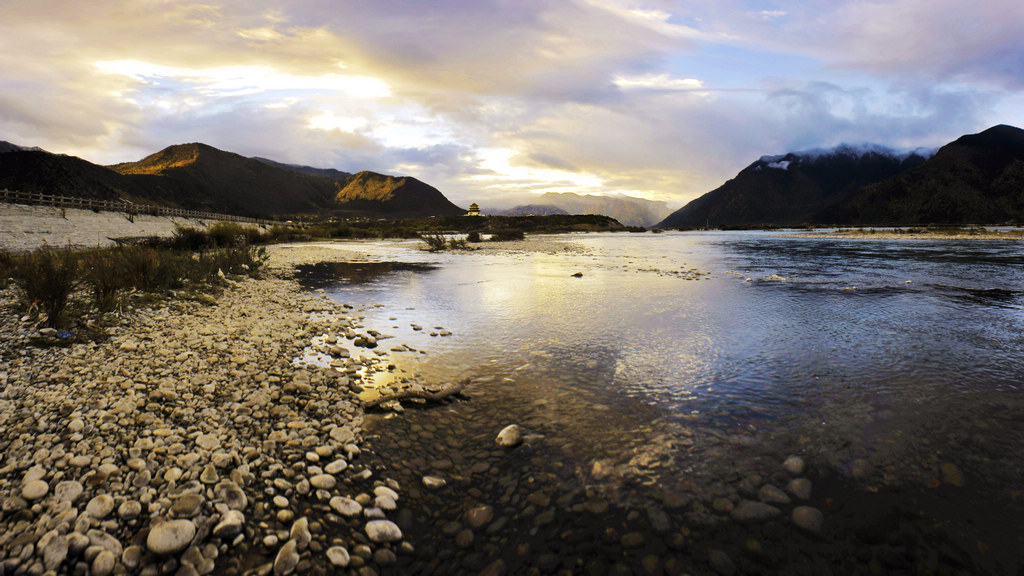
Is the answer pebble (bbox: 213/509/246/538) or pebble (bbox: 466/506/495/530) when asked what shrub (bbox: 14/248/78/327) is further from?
pebble (bbox: 466/506/495/530)

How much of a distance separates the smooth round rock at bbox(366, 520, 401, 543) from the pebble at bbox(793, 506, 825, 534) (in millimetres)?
3717

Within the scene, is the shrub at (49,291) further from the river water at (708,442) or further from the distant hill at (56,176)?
the distant hill at (56,176)

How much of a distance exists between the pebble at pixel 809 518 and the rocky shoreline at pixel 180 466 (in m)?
3.66

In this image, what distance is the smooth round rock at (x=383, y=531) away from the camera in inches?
148

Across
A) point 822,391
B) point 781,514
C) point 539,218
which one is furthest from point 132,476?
point 539,218

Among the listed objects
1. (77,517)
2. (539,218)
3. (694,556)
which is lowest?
(694,556)

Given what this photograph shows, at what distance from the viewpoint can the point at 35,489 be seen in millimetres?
3719

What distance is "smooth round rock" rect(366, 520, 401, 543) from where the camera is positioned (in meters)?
3.77

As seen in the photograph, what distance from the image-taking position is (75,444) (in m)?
4.48

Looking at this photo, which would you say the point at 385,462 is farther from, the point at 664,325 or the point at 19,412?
the point at 664,325

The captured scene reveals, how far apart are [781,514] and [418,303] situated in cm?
1317

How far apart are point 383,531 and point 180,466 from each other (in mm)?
2315

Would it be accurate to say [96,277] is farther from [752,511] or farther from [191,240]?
[191,240]

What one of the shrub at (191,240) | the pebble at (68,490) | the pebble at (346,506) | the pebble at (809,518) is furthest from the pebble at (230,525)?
the shrub at (191,240)
